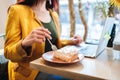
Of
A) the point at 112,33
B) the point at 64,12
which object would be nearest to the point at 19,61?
the point at 112,33

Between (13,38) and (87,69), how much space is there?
50 cm

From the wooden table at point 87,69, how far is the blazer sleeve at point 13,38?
200 millimetres

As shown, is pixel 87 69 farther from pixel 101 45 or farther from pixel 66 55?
pixel 101 45

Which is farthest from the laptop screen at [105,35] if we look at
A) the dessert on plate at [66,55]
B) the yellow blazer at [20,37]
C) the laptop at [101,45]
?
the yellow blazer at [20,37]

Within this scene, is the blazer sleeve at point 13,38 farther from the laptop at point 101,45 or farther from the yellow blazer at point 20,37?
the laptop at point 101,45

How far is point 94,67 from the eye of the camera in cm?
82

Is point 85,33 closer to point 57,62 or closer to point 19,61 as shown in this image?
point 19,61

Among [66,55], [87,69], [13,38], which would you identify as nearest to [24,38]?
[13,38]

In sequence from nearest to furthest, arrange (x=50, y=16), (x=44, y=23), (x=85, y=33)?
1. (x=44, y=23)
2. (x=50, y=16)
3. (x=85, y=33)

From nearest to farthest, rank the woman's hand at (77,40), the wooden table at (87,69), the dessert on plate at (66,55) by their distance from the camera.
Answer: the wooden table at (87,69), the dessert on plate at (66,55), the woman's hand at (77,40)

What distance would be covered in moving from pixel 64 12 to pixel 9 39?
1.33 m

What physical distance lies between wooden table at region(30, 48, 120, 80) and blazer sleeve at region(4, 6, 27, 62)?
20 cm

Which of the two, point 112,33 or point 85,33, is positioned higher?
point 112,33

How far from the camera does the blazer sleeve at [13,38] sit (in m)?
1.04
